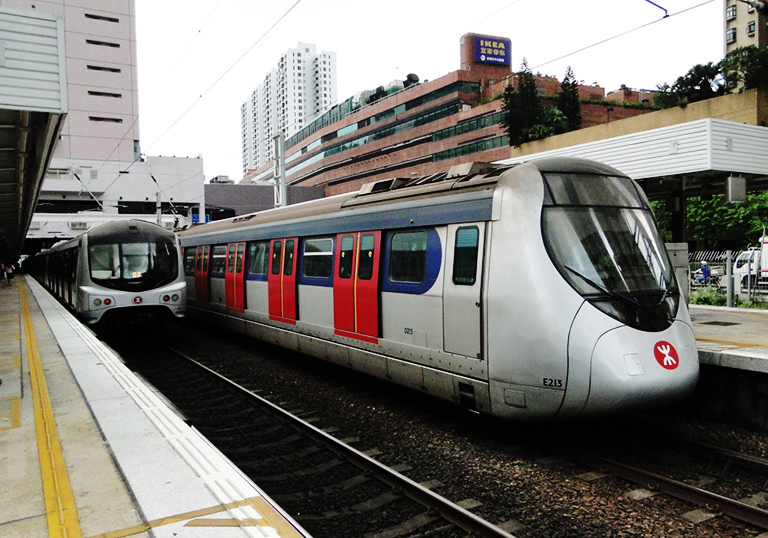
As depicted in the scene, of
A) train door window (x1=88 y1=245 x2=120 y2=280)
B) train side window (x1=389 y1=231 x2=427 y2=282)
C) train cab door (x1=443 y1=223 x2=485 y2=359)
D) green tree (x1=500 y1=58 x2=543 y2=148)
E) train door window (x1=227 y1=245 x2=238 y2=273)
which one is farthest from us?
green tree (x1=500 y1=58 x2=543 y2=148)

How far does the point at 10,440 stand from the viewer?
5.70 meters

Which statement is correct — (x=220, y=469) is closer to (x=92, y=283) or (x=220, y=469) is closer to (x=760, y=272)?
(x=92, y=283)

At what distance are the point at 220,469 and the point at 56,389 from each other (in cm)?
419

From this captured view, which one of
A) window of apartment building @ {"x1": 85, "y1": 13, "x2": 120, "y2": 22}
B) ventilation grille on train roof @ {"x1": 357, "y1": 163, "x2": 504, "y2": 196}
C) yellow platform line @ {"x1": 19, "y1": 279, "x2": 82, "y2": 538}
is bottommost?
yellow platform line @ {"x1": 19, "y1": 279, "x2": 82, "y2": 538}

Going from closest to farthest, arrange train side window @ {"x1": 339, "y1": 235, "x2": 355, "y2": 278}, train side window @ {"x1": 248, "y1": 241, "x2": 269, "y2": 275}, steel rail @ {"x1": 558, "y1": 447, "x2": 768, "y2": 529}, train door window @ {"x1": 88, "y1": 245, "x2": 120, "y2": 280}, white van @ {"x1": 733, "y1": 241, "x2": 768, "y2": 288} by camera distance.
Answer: steel rail @ {"x1": 558, "y1": 447, "x2": 768, "y2": 529} < train side window @ {"x1": 339, "y1": 235, "x2": 355, "y2": 278} < train side window @ {"x1": 248, "y1": 241, "x2": 269, "y2": 275} < train door window @ {"x1": 88, "y1": 245, "x2": 120, "y2": 280} < white van @ {"x1": 733, "y1": 241, "x2": 768, "y2": 288}

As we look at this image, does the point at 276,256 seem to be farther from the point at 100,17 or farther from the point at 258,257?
the point at 100,17

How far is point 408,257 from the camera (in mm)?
8031

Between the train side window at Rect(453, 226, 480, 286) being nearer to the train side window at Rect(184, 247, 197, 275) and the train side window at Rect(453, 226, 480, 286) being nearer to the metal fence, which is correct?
the metal fence

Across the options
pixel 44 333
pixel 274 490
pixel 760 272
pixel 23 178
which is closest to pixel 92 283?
pixel 44 333

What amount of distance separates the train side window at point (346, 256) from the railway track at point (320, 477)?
2167mm

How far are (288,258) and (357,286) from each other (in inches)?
109

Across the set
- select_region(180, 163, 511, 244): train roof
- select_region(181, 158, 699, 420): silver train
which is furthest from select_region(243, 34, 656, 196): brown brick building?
select_region(181, 158, 699, 420): silver train

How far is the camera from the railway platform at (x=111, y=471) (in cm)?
384

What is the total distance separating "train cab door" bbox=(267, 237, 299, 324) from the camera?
36.7ft
